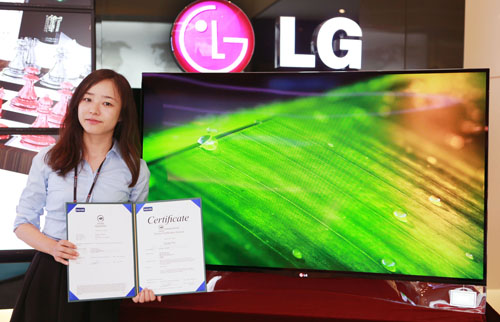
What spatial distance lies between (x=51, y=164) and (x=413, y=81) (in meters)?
1.67

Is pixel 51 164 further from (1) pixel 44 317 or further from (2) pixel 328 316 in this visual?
(2) pixel 328 316

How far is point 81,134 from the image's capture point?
2.00 metres

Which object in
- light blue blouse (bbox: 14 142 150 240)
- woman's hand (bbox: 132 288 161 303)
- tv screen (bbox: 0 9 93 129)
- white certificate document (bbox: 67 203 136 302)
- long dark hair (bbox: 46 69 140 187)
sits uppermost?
tv screen (bbox: 0 9 93 129)

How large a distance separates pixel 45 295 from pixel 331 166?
1406 millimetres

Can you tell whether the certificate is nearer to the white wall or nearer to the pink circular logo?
the pink circular logo

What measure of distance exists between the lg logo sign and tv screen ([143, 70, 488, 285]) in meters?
0.70

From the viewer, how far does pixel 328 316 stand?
224 cm

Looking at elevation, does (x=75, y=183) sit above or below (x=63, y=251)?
above

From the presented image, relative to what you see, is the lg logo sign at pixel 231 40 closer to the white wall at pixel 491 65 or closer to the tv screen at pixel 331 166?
the tv screen at pixel 331 166

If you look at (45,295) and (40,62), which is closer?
(45,295)

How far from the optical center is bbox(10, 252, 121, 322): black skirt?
6.02 ft

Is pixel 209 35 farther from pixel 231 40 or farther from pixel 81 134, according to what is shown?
pixel 81 134

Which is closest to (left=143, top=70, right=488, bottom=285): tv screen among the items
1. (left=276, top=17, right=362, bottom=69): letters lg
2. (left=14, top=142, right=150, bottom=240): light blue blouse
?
(left=14, top=142, right=150, bottom=240): light blue blouse

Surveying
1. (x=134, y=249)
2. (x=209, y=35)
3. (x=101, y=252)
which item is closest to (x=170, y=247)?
(x=134, y=249)
